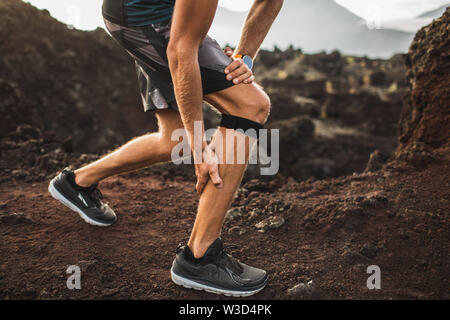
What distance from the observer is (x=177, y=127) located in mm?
2244

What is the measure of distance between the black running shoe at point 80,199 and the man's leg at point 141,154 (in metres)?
0.05

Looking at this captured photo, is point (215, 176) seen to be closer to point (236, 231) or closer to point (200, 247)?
point (200, 247)

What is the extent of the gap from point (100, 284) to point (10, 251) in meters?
0.63

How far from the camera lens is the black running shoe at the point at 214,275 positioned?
183 centimetres

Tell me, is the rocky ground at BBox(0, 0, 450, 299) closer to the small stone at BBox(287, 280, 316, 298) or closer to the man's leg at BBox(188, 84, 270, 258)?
the small stone at BBox(287, 280, 316, 298)

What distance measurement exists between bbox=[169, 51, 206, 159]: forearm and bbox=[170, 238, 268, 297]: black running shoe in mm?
524

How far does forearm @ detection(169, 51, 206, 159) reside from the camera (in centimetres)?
158

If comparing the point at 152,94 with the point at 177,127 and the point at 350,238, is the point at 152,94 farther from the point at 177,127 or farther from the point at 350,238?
the point at 350,238

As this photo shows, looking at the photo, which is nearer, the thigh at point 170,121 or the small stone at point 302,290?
the small stone at point 302,290

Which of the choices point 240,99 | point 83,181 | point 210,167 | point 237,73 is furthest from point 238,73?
point 83,181

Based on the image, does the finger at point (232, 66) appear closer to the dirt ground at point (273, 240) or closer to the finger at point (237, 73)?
the finger at point (237, 73)

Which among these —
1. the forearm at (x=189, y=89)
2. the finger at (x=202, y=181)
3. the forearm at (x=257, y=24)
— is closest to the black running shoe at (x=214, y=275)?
the finger at (x=202, y=181)

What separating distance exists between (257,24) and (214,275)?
Answer: 1.38 m

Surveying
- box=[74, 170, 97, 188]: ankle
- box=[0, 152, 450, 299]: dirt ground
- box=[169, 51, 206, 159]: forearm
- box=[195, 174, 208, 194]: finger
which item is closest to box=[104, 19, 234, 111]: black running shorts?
box=[169, 51, 206, 159]: forearm
